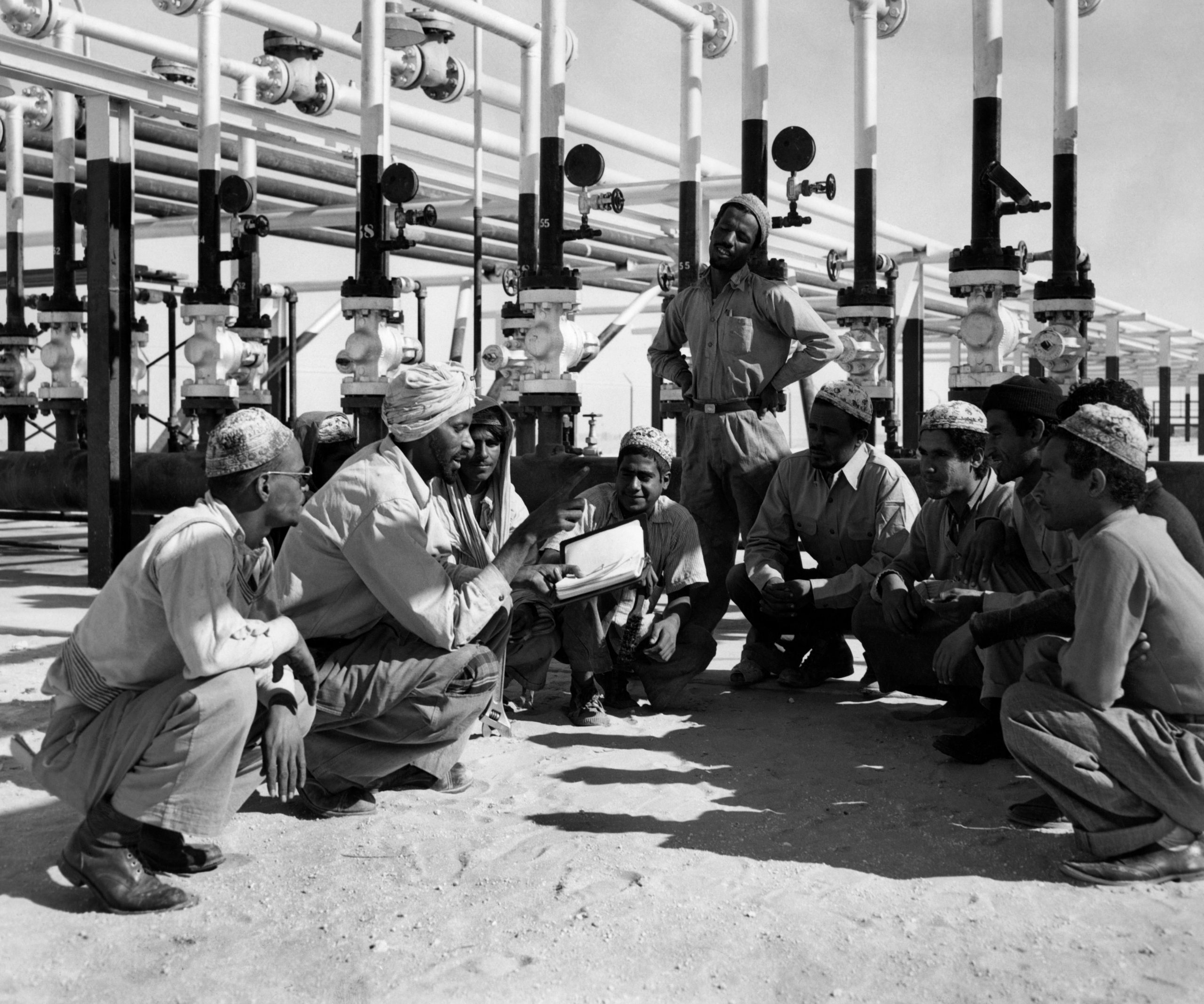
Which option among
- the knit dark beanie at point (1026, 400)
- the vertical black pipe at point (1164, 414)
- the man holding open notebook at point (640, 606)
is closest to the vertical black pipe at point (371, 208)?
the man holding open notebook at point (640, 606)

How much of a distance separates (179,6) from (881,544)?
18.2 feet

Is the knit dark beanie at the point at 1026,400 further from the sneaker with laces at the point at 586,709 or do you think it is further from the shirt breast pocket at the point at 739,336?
the sneaker with laces at the point at 586,709

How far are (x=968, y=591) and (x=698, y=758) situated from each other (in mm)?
978

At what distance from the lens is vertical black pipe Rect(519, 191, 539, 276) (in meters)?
8.03

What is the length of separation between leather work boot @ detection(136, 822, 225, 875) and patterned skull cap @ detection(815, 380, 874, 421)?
9.19 ft

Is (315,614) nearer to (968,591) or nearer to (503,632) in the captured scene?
(503,632)

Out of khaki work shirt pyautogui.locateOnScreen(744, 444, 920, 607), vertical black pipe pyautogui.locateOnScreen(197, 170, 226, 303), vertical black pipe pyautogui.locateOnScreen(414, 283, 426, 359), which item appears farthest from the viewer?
vertical black pipe pyautogui.locateOnScreen(414, 283, 426, 359)

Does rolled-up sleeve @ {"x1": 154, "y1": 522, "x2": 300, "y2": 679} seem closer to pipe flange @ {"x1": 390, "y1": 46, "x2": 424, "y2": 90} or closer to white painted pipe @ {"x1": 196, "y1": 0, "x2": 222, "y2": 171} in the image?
white painted pipe @ {"x1": 196, "y1": 0, "x2": 222, "y2": 171}

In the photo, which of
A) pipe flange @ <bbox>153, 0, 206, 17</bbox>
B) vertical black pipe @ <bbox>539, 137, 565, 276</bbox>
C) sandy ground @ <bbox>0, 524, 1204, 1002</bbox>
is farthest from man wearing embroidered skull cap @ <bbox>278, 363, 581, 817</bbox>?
pipe flange @ <bbox>153, 0, 206, 17</bbox>

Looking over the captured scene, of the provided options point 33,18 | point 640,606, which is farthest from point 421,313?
point 640,606

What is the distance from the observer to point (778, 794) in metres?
3.75

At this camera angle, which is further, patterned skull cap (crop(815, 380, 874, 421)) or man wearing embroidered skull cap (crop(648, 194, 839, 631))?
man wearing embroidered skull cap (crop(648, 194, 839, 631))

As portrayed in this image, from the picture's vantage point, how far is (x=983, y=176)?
638cm

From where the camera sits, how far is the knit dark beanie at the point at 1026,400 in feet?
13.8
